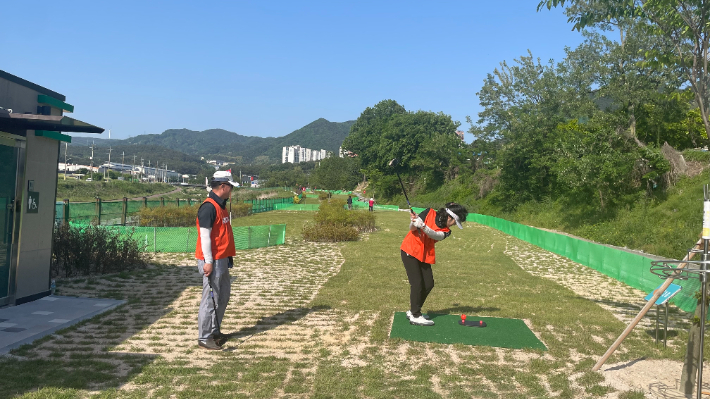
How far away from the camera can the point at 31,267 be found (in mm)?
7953

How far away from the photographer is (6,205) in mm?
7500

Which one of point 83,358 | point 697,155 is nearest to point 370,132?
point 697,155

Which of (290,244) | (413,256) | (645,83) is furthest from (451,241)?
A: (413,256)

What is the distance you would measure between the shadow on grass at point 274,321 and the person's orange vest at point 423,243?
2018 mm

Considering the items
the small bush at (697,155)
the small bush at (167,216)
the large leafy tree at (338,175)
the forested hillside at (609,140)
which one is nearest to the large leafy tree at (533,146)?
the forested hillside at (609,140)

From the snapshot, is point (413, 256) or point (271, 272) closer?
point (413, 256)

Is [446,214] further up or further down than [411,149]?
further down

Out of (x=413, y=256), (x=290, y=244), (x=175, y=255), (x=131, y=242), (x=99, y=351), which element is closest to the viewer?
(x=99, y=351)

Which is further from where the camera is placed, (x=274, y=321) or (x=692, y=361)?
(x=274, y=321)

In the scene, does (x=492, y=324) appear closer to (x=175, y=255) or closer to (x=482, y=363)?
(x=482, y=363)

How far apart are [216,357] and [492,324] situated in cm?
400

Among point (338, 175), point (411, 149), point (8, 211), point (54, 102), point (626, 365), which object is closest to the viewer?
point (626, 365)

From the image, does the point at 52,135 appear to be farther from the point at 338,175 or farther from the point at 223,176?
the point at 338,175

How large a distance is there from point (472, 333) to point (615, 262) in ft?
26.4
